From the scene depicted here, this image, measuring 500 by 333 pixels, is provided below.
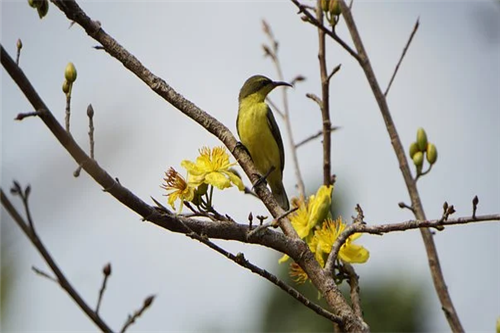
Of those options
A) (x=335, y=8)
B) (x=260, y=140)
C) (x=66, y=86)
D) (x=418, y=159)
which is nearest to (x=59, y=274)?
(x=66, y=86)

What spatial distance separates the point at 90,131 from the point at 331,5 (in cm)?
226

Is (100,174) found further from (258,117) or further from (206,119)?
(258,117)

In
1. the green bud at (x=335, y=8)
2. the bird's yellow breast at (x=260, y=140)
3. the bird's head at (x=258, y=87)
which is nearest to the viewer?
the green bud at (x=335, y=8)

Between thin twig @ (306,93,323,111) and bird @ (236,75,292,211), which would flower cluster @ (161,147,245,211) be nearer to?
thin twig @ (306,93,323,111)

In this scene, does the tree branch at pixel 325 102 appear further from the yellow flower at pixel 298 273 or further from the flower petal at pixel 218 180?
the flower petal at pixel 218 180

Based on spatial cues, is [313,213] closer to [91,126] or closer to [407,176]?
[407,176]

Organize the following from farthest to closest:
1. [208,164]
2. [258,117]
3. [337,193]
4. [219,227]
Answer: [337,193] → [258,117] → [208,164] → [219,227]

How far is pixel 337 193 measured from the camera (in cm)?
1731

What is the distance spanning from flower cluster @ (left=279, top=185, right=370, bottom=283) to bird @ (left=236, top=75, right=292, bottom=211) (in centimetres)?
218

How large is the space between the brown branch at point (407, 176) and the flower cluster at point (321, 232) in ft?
1.38

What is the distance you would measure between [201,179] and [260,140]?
2.81m

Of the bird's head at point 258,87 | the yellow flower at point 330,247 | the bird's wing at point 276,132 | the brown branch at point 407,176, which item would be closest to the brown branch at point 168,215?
the yellow flower at point 330,247

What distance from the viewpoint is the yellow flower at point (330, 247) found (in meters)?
3.79

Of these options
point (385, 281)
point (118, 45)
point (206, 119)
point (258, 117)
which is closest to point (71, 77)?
point (118, 45)
